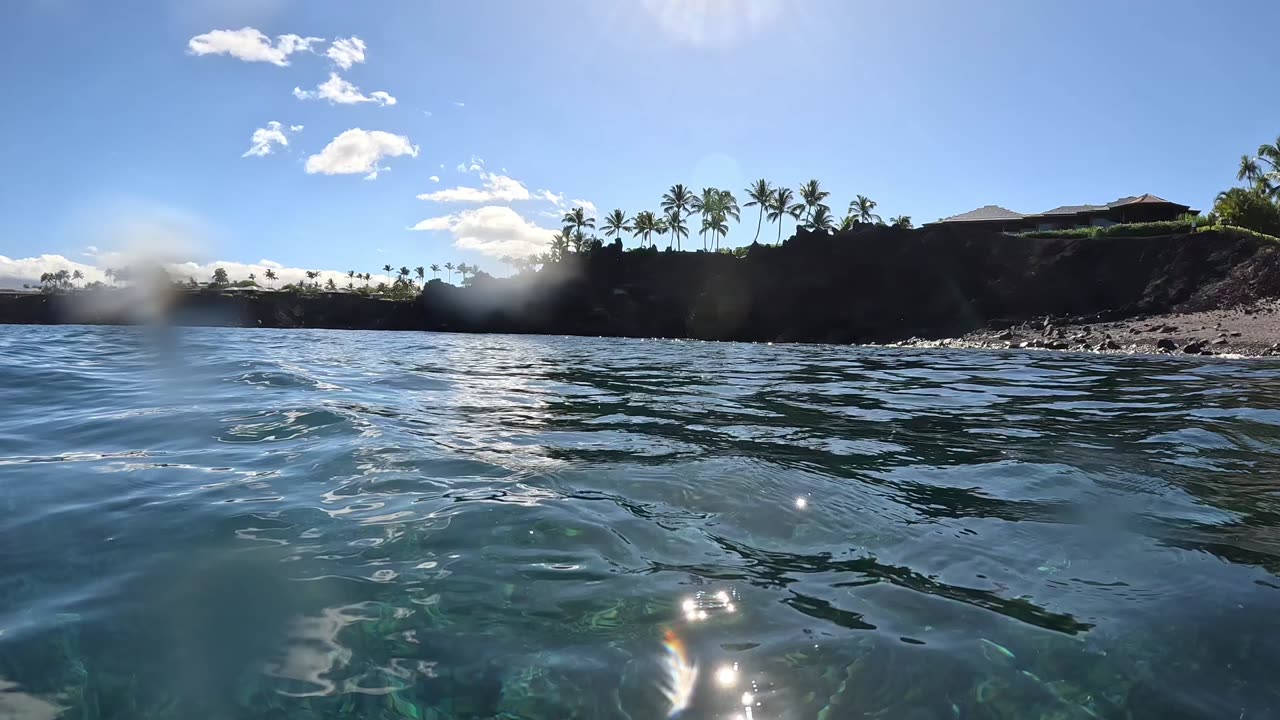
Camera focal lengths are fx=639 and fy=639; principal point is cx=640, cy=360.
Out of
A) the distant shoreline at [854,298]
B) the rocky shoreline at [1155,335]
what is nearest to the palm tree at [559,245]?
the distant shoreline at [854,298]

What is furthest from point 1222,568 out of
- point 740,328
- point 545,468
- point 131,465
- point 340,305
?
point 340,305

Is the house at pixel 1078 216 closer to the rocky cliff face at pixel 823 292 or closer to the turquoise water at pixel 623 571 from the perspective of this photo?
the rocky cliff face at pixel 823 292

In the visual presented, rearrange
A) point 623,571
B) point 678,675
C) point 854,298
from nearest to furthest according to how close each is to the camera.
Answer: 1. point 678,675
2. point 623,571
3. point 854,298

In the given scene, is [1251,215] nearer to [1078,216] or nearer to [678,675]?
[1078,216]

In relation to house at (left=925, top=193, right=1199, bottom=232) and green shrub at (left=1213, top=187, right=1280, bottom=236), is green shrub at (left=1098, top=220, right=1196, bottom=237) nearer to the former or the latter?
green shrub at (left=1213, top=187, right=1280, bottom=236)

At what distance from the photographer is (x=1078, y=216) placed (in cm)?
5400

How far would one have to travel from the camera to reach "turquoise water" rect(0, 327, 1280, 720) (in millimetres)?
2109

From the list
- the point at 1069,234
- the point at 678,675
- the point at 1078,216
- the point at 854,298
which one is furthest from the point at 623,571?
the point at 1078,216

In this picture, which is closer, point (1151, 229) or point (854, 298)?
point (1151, 229)

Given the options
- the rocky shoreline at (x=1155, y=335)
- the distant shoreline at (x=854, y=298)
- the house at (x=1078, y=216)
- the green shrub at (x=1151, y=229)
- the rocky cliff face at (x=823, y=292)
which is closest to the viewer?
the rocky shoreline at (x=1155, y=335)

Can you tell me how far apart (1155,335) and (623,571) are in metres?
33.5

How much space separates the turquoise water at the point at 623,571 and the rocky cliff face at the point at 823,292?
3839cm

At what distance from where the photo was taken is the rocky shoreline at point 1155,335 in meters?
22.9

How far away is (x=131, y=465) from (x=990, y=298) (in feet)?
152
